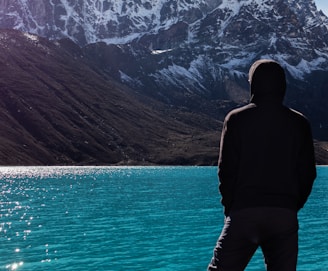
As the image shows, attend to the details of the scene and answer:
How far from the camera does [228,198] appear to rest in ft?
25.3

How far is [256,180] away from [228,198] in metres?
0.52

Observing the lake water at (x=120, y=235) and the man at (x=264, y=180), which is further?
the lake water at (x=120, y=235)

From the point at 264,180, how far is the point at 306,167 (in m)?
0.85

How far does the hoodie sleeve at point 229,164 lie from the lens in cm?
773

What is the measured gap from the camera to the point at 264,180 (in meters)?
7.57

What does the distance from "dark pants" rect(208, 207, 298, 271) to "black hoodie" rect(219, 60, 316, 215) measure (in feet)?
0.44

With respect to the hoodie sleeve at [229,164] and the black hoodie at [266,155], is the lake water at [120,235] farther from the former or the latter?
the black hoodie at [266,155]

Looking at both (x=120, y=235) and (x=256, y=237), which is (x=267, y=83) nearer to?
(x=256, y=237)

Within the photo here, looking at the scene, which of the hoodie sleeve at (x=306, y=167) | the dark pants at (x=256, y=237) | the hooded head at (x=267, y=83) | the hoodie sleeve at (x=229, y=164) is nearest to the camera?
the dark pants at (x=256, y=237)

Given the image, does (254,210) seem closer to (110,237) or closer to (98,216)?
(110,237)

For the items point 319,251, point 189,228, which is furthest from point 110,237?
point 319,251

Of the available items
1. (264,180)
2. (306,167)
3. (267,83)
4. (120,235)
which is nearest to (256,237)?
(264,180)

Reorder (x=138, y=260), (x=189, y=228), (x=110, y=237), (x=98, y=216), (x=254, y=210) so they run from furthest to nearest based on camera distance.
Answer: (x=98, y=216), (x=189, y=228), (x=110, y=237), (x=138, y=260), (x=254, y=210)

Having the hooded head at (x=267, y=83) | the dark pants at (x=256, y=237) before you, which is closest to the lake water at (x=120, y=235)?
the dark pants at (x=256, y=237)
